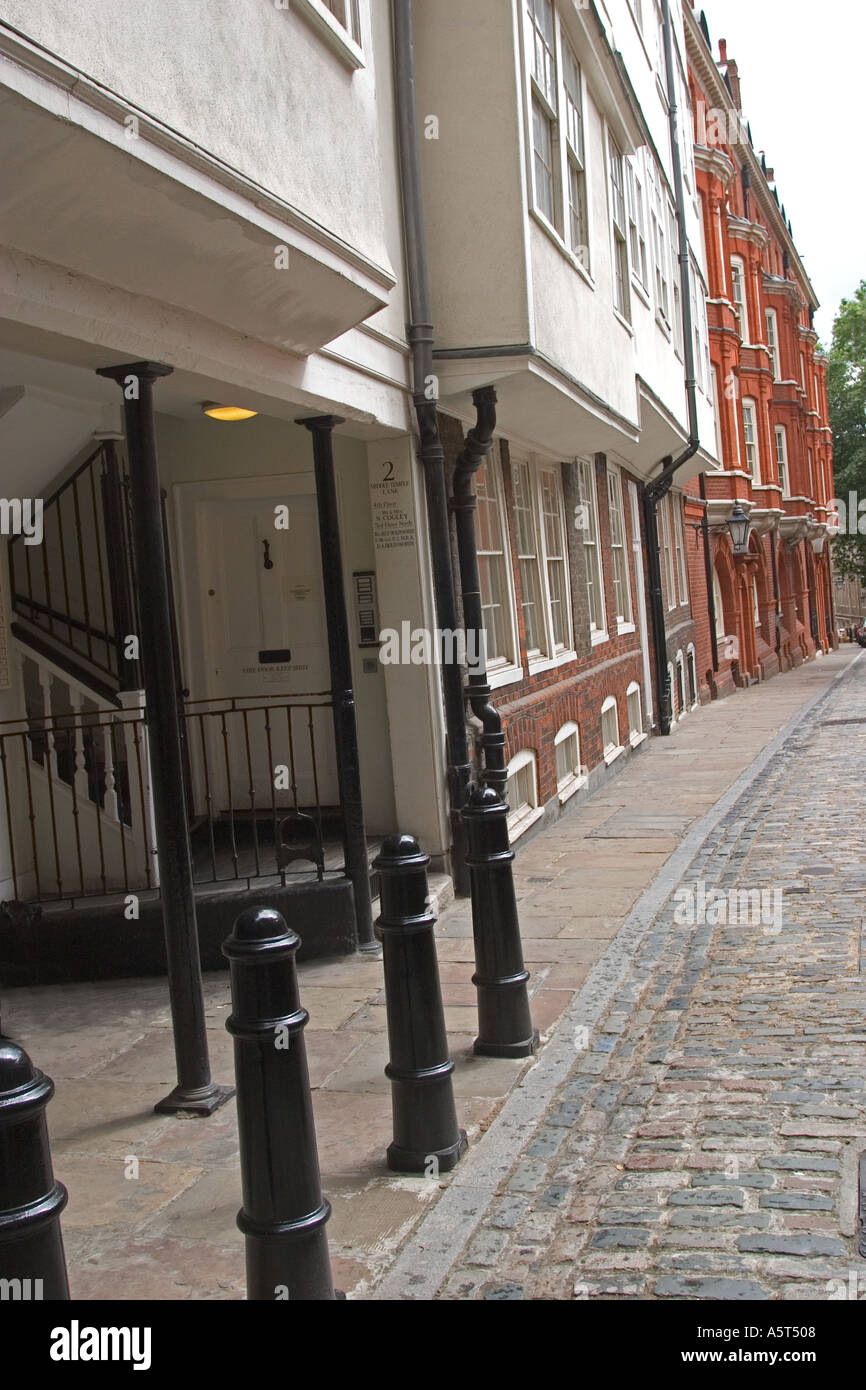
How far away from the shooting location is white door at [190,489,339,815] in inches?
345

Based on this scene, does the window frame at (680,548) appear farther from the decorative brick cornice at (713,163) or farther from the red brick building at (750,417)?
the decorative brick cornice at (713,163)

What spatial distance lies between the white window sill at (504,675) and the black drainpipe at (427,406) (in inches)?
44.7

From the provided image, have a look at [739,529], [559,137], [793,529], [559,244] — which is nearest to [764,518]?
[739,529]

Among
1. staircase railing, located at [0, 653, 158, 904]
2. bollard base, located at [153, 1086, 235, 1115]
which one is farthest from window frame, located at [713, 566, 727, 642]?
bollard base, located at [153, 1086, 235, 1115]

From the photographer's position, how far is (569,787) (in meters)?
11.9

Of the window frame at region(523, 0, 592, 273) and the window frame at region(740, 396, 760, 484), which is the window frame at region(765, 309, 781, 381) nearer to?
the window frame at region(740, 396, 760, 484)

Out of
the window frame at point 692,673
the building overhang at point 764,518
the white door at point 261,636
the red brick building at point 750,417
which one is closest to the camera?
the white door at point 261,636

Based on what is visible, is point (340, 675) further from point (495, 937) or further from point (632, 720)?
point (632, 720)

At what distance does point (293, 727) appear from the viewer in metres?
8.87

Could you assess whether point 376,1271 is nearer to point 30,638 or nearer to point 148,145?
point 148,145

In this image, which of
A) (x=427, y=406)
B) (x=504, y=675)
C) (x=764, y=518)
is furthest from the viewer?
(x=764, y=518)

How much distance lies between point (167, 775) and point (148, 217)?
84.0 inches

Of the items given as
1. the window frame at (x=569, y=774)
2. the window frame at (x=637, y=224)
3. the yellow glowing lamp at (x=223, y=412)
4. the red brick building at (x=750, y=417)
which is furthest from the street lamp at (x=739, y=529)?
the yellow glowing lamp at (x=223, y=412)

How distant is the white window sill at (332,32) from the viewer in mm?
5660
